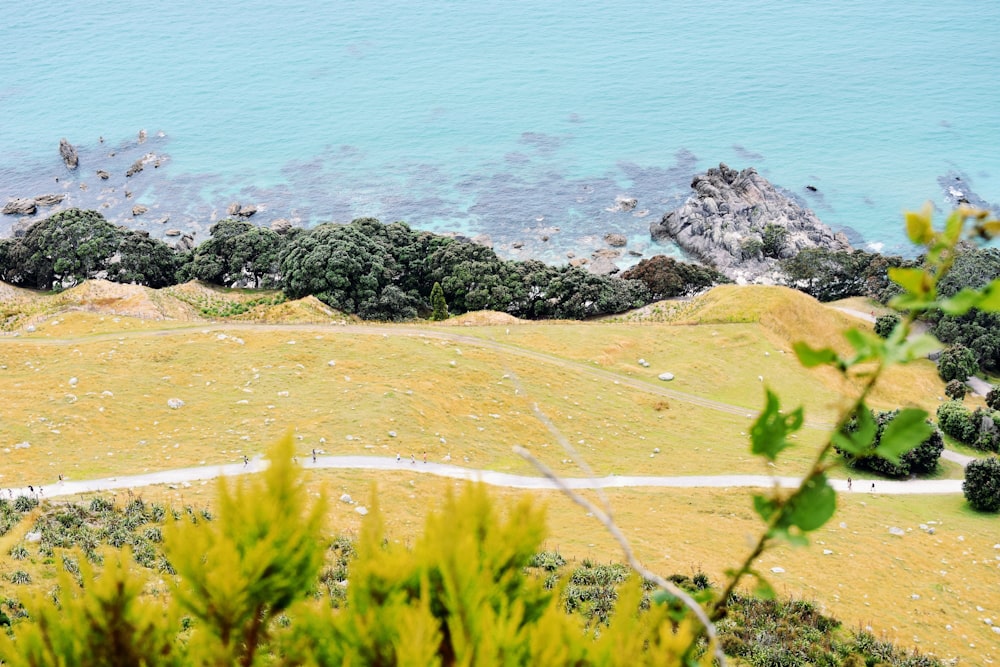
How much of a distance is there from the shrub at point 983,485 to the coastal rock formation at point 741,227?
35.1 metres

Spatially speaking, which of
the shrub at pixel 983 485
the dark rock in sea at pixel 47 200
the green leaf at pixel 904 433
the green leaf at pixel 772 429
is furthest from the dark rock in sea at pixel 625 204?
the green leaf at pixel 904 433

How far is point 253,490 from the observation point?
5039 millimetres

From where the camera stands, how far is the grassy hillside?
25.0 meters

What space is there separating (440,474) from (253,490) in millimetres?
24833

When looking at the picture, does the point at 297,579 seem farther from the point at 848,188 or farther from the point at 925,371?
the point at 848,188

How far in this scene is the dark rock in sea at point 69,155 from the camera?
3342 inches

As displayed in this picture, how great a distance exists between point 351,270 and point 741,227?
1481 inches

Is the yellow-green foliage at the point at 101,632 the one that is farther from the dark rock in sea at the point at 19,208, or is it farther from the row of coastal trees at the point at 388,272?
the dark rock in sea at the point at 19,208

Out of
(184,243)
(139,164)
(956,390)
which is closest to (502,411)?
(956,390)

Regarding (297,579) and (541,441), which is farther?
(541,441)

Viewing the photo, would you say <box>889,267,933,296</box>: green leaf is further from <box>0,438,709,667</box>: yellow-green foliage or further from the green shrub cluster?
the green shrub cluster

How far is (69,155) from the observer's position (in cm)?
8506

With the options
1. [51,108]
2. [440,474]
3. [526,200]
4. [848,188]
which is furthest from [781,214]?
[51,108]

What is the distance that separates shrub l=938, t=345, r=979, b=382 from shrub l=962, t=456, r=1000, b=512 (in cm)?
1659
